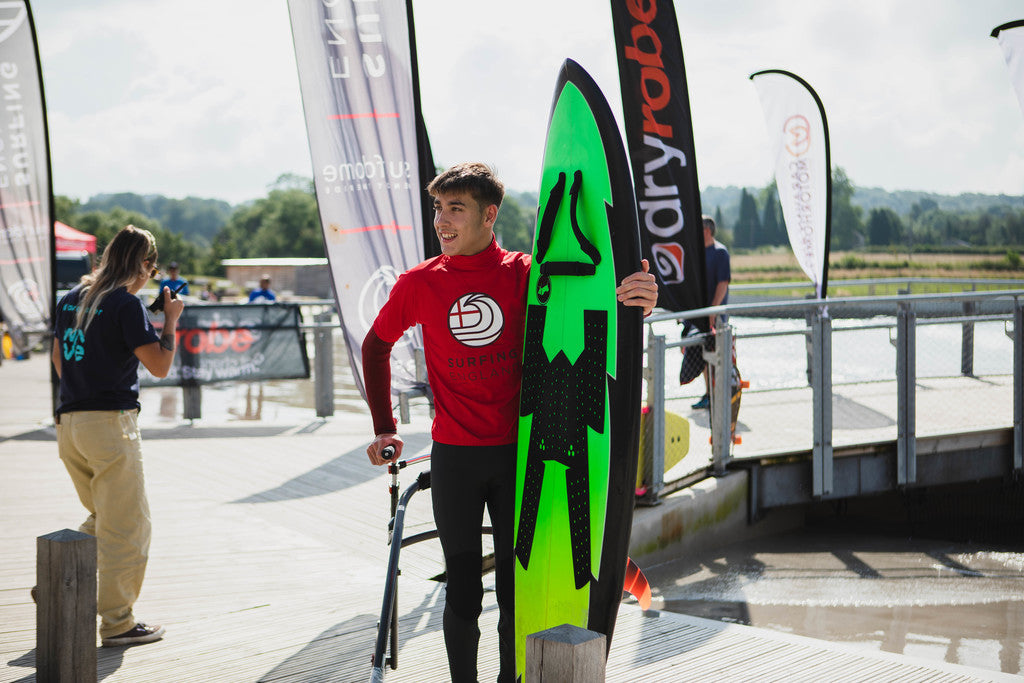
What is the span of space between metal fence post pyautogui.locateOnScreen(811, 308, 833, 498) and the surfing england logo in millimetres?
4673

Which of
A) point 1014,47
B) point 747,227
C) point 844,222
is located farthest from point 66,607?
point 844,222

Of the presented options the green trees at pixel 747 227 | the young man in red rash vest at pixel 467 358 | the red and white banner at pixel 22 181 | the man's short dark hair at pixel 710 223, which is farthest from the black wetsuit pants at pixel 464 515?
the green trees at pixel 747 227

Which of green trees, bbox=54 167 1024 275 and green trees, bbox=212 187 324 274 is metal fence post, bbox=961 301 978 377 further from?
green trees, bbox=212 187 324 274

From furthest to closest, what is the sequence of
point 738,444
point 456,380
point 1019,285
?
1. point 1019,285
2. point 738,444
3. point 456,380

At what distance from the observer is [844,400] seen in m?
9.09

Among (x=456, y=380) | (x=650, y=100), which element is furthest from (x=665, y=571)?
(x=456, y=380)

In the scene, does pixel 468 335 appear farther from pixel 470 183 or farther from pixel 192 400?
pixel 192 400

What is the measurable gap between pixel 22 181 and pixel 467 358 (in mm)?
7293

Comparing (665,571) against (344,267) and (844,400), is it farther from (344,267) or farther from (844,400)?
(844,400)

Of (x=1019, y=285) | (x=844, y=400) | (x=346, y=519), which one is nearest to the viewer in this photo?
(x=346, y=519)

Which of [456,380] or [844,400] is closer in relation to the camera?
[456,380]

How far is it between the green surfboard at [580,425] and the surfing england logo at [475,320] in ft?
0.63

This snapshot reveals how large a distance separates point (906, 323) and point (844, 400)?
2.19 meters

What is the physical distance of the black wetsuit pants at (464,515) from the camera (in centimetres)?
251
